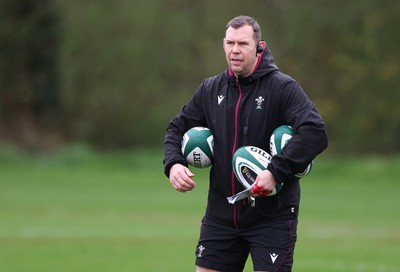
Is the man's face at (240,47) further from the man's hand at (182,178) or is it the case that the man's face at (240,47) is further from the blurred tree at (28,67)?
the blurred tree at (28,67)

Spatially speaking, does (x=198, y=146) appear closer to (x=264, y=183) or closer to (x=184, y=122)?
(x=184, y=122)


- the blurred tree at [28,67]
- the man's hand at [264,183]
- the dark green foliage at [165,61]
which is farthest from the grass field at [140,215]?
the man's hand at [264,183]

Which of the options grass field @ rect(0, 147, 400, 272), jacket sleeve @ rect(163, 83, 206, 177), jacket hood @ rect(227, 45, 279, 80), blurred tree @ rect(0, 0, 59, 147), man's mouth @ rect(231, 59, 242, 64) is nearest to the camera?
man's mouth @ rect(231, 59, 242, 64)

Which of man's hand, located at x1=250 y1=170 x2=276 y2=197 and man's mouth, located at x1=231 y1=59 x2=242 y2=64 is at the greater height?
man's mouth, located at x1=231 y1=59 x2=242 y2=64

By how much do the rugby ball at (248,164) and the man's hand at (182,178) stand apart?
317 millimetres

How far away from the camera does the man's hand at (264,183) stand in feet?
20.5

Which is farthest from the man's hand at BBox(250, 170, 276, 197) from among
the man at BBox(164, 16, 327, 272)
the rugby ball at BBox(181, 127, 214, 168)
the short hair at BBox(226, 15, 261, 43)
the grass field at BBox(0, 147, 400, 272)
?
the grass field at BBox(0, 147, 400, 272)

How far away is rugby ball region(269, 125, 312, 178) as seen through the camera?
6.38 metres

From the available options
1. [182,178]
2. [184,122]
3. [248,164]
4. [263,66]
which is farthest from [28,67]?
[248,164]

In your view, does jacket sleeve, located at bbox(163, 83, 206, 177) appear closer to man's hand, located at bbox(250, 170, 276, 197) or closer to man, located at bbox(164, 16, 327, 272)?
man, located at bbox(164, 16, 327, 272)

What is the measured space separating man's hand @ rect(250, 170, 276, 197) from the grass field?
18.3ft

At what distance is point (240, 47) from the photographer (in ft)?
21.2

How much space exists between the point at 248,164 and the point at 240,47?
2.68ft

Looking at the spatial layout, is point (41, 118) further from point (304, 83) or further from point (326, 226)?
point (326, 226)
